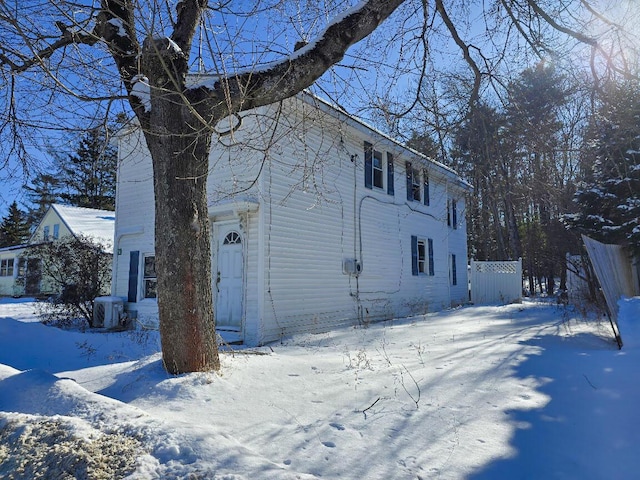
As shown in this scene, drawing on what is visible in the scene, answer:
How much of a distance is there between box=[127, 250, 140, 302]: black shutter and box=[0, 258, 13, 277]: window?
64.4ft

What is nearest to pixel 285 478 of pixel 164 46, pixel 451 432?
pixel 451 432

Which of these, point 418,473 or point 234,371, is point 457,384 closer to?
point 418,473

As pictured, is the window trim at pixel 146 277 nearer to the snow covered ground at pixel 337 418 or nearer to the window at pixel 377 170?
the snow covered ground at pixel 337 418

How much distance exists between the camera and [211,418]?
10.0ft

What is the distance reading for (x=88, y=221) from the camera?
2331 cm

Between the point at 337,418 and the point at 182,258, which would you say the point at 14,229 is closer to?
the point at 182,258

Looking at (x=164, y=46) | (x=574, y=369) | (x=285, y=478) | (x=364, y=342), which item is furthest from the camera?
(x=364, y=342)

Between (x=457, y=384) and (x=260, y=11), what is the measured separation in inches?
192

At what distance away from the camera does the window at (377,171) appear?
11.7 metres

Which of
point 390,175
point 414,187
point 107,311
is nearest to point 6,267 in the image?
point 107,311

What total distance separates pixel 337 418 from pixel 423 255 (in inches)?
477

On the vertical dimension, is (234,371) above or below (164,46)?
below

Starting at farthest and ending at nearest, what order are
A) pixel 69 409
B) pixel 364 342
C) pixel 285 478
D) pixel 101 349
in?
pixel 364 342 < pixel 101 349 < pixel 69 409 < pixel 285 478

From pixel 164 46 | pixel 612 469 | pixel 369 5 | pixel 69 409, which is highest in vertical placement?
pixel 369 5
